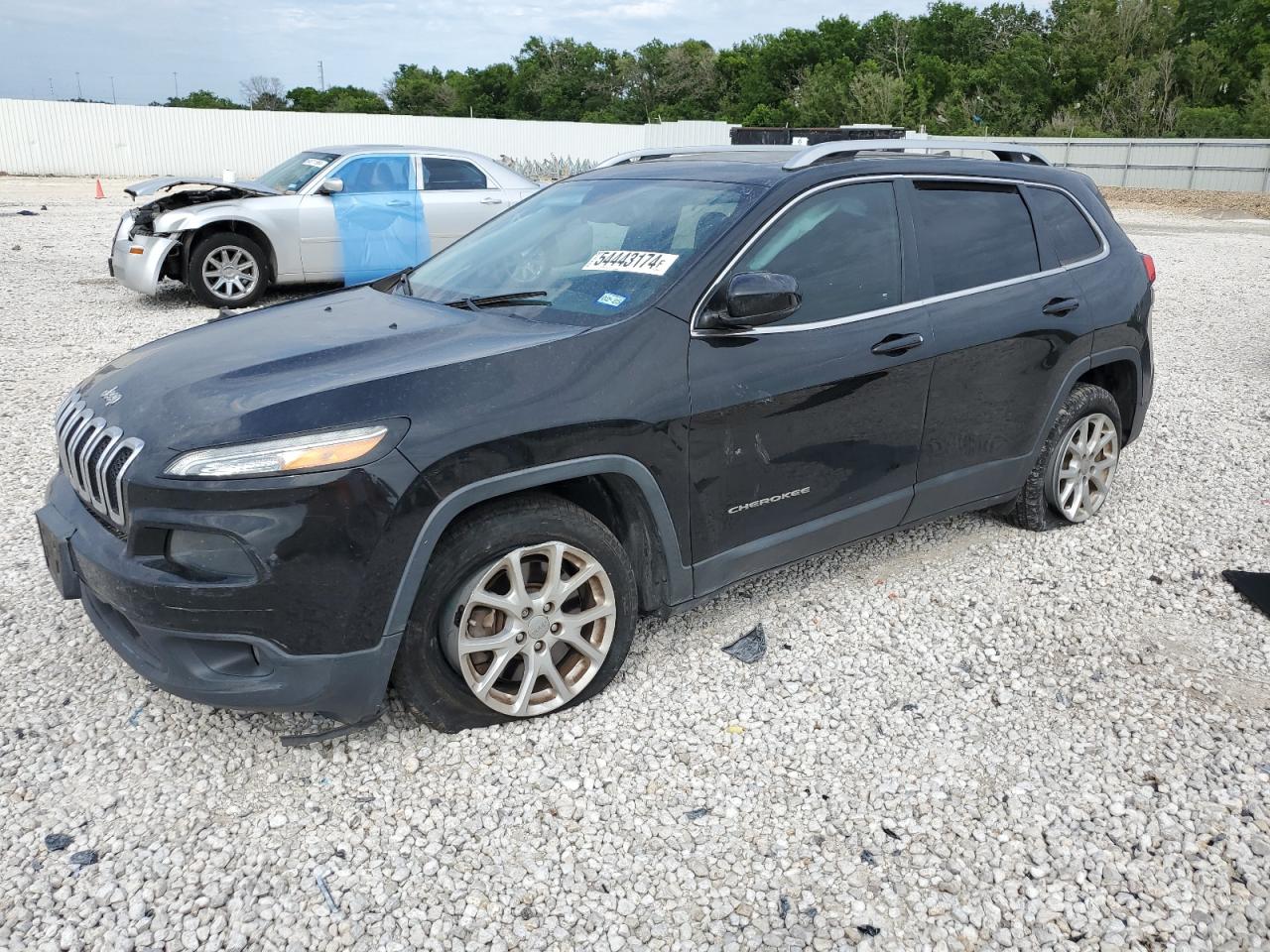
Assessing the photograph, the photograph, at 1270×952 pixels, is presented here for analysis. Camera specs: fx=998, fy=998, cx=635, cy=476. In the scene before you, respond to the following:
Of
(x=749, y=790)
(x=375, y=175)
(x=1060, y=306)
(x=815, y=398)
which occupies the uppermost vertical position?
(x=375, y=175)

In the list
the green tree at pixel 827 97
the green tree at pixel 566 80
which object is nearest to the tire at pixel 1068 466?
the green tree at pixel 827 97

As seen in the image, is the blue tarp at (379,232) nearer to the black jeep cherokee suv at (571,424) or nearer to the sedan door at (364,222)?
the sedan door at (364,222)

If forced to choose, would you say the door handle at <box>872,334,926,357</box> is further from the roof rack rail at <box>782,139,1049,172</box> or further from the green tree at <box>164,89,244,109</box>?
the green tree at <box>164,89,244,109</box>

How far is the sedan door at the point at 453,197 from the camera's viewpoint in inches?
428

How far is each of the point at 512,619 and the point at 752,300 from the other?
1.28m

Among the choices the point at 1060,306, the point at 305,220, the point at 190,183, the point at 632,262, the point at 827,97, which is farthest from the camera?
the point at 827,97

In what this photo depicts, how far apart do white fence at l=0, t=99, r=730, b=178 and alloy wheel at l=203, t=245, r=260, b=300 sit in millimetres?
22936

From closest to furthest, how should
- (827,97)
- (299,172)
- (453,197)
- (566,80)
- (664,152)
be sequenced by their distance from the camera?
(664,152) < (299,172) < (453,197) < (827,97) < (566,80)

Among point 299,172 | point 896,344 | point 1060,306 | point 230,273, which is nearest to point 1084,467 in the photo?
point 1060,306

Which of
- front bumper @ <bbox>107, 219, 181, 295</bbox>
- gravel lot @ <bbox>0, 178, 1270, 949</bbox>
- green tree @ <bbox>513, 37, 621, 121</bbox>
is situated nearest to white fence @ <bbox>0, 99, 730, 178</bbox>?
front bumper @ <bbox>107, 219, 181, 295</bbox>

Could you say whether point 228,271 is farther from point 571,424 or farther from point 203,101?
point 203,101

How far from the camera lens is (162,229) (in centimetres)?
978

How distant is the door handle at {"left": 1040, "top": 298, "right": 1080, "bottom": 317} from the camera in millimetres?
4352

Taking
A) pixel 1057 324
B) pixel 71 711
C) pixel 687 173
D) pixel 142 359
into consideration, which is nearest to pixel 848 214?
pixel 687 173
